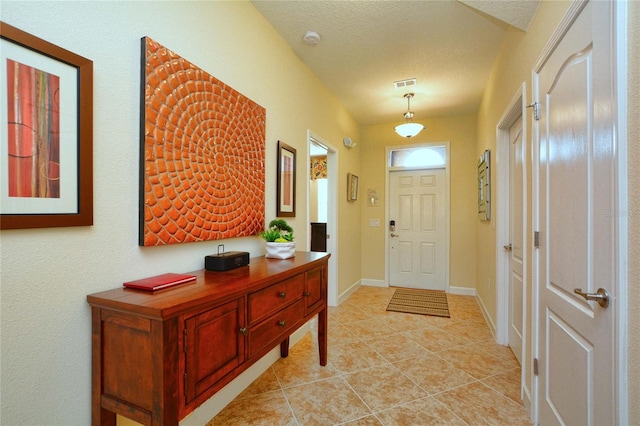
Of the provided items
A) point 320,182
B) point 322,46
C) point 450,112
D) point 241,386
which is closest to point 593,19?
point 322,46

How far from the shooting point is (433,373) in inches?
89.4

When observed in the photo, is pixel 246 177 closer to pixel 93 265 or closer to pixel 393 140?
pixel 93 265

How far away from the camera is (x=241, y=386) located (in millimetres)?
2027

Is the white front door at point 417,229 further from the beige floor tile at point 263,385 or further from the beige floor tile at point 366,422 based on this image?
the beige floor tile at point 366,422

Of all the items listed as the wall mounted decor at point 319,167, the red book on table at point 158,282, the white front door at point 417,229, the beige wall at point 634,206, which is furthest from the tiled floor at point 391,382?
the wall mounted decor at point 319,167

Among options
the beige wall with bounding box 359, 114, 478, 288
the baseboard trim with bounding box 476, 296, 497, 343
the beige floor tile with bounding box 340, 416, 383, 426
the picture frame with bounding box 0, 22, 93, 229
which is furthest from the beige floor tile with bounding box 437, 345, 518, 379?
the picture frame with bounding box 0, 22, 93, 229

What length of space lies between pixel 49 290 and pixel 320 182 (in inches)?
230

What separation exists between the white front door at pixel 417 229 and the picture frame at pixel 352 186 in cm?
72

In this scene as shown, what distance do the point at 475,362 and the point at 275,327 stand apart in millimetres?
1816

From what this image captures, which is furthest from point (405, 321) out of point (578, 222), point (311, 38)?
point (311, 38)

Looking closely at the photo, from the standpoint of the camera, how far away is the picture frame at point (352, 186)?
176 inches

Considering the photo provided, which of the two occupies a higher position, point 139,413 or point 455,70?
point 455,70

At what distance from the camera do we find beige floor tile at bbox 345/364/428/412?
193 cm

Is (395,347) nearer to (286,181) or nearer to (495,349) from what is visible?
(495,349)
